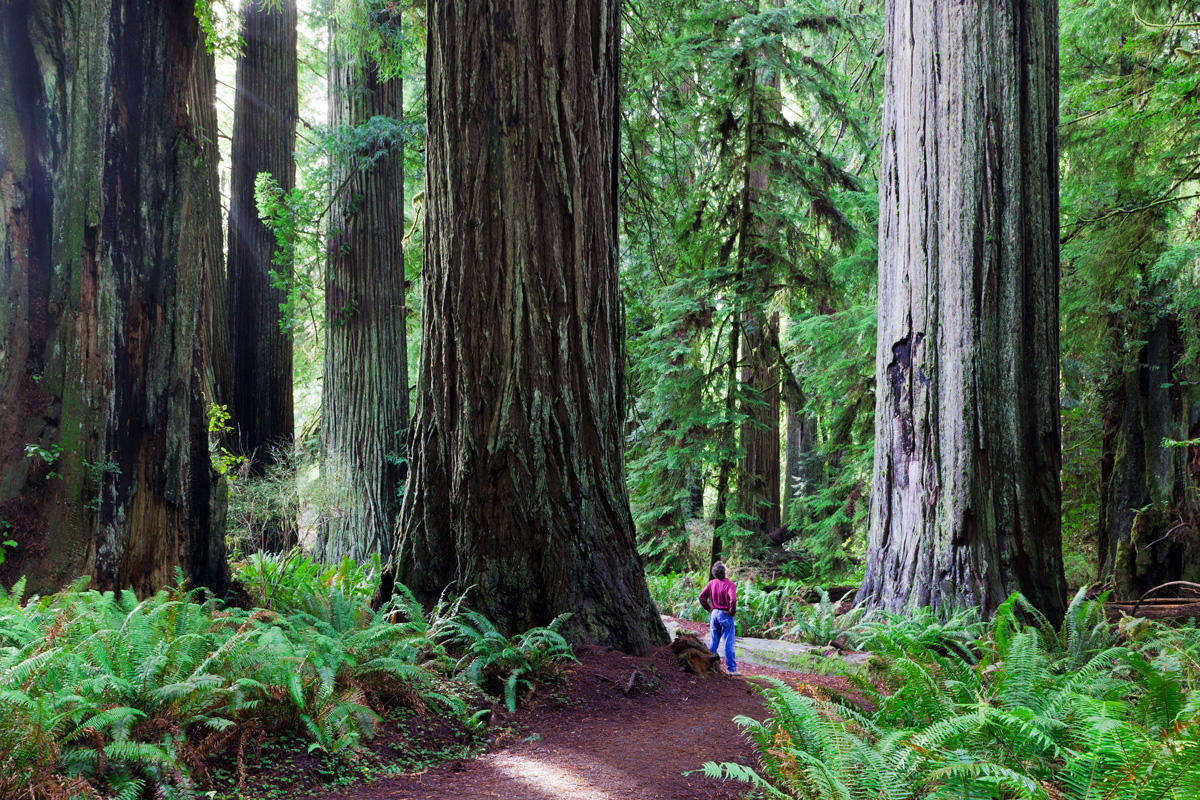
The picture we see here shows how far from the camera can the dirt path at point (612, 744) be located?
3092 millimetres

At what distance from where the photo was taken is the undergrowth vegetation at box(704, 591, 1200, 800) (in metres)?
2.19

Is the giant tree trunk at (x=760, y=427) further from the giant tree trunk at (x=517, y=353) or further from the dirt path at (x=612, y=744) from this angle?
the dirt path at (x=612, y=744)

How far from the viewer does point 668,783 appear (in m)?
3.16

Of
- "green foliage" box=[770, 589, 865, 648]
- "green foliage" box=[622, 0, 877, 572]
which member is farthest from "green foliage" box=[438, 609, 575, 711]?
"green foliage" box=[622, 0, 877, 572]

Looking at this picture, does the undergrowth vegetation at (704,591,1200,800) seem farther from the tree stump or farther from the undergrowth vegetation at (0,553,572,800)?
the undergrowth vegetation at (0,553,572,800)

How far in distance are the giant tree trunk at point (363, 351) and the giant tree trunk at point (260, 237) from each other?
176cm

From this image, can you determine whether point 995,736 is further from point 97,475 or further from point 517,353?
point 97,475

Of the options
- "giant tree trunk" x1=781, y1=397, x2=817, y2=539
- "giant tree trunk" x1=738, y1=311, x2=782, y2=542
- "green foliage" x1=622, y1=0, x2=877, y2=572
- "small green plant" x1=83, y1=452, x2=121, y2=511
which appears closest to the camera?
"small green plant" x1=83, y1=452, x2=121, y2=511

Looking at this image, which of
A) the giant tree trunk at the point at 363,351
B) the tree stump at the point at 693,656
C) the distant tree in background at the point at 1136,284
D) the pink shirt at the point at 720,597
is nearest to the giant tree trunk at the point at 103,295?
the tree stump at the point at 693,656

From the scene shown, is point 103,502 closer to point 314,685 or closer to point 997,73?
point 314,685

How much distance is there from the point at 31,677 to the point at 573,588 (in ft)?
9.35

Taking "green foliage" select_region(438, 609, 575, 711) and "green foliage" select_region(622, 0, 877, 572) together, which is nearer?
"green foliage" select_region(438, 609, 575, 711)

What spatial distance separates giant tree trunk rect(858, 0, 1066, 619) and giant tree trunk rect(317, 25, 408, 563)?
251 inches

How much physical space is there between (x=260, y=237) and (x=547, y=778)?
11.1 meters
